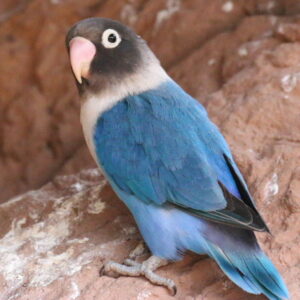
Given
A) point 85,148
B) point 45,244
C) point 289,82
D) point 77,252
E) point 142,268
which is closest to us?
point 142,268

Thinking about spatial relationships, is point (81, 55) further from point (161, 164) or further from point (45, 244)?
point (45, 244)

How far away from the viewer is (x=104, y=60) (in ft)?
8.47

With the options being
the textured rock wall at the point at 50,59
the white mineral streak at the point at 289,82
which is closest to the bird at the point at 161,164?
the white mineral streak at the point at 289,82

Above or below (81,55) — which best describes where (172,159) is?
below

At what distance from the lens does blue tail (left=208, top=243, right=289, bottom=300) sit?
2.04 meters

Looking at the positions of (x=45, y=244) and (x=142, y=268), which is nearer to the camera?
(x=142, y=268)

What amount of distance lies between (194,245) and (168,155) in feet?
1.15

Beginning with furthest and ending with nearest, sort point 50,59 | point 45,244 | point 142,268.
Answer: point 50,59 < point 45,244 < point 142,268

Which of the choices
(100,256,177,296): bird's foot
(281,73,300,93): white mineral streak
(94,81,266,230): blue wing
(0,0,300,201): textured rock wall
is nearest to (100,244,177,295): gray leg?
(100,256,177,296): bird's foot

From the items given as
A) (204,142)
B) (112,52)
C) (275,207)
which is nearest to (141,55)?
(112,52)

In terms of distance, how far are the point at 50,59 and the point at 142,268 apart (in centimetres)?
222

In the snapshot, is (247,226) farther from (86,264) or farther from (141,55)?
(141,55)

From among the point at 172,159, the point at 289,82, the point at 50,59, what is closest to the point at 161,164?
the point at 172,159

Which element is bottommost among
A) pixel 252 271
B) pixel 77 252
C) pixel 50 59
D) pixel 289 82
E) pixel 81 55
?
pixel 252 271
